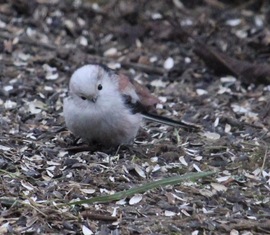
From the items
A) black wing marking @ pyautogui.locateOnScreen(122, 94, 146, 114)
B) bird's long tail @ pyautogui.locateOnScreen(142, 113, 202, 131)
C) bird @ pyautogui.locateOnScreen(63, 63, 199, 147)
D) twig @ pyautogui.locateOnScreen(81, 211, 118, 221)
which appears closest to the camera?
twig @ pyautogui.locateOnScreen(81, 211, 118, 221)

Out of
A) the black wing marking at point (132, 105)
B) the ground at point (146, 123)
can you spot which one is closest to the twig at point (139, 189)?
the ground at point (146, 123)

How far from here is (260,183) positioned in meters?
5.04

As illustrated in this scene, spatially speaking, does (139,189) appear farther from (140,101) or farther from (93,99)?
(140,101)

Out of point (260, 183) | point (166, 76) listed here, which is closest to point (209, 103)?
point (166, 76)

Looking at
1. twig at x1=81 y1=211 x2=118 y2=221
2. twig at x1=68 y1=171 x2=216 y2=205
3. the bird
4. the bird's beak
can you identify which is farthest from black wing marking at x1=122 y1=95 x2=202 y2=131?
twig at x1=81 y1=211 x2=118 y2=221

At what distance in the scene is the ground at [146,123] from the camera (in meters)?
4.54

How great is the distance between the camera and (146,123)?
6.04 m

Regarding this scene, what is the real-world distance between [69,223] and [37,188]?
43 centimetres

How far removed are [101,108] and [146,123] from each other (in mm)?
754

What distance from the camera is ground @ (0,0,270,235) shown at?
14.9ft

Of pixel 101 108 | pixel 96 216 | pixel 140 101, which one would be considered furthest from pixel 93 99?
pixel 96 216

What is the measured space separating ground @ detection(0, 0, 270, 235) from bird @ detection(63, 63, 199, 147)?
0.43 feet

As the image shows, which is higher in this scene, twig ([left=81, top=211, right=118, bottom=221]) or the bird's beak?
the bird's beak

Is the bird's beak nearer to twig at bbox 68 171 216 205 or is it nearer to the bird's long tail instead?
the bird's long tail
